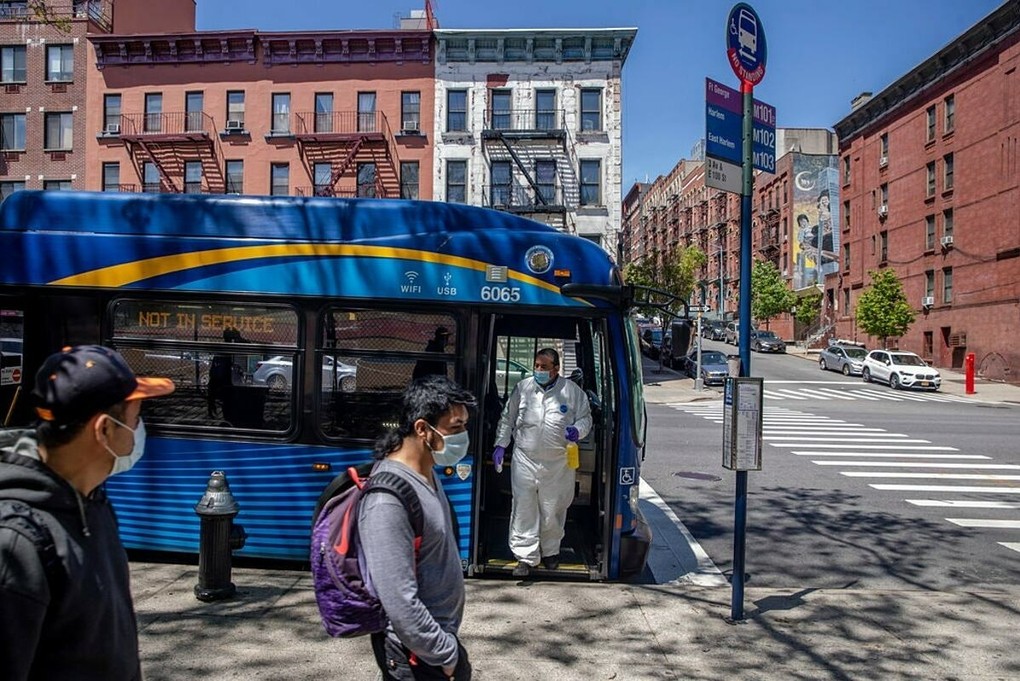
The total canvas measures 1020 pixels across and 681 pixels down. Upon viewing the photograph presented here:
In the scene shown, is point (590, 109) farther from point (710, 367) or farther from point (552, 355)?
point (552, 355)

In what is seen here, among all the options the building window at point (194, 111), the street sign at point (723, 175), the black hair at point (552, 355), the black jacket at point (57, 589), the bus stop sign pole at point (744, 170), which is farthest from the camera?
the building window at point (194, 111)

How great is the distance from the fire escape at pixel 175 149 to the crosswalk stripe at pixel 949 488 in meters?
29.9

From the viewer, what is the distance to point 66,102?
34000mm

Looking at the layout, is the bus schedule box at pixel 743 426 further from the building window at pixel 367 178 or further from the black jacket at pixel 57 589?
the building window at pixel 367 178

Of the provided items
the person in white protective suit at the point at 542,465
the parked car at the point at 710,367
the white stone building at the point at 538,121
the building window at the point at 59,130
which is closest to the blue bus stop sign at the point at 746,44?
the person in white protective suit at the point at 542,465

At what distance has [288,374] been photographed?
6234mm

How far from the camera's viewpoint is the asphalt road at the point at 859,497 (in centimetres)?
746

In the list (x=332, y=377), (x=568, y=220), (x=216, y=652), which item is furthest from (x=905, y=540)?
(x=568, y=220)

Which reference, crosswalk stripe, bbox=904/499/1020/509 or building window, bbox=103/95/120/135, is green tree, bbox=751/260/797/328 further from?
crosswalk stripe, bbox=904/499/1020/509

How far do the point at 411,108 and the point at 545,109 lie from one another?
5.91 metres

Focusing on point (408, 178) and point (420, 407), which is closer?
point (420, 407)

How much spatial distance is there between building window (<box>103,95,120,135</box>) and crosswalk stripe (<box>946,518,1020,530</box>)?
116 feet

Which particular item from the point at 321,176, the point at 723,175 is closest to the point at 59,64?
the point at 321,176

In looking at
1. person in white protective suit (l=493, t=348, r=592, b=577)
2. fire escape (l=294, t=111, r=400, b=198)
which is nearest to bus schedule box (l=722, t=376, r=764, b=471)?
person in white protective suit (l=493, t=348, r=592, b=577)
